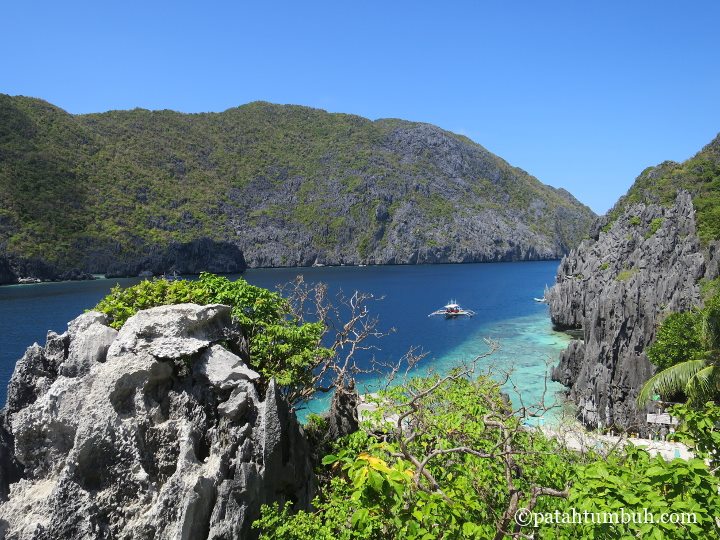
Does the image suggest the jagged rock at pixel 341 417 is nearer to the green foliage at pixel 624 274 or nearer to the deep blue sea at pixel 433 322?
the deep blue sea at pixel 433 322

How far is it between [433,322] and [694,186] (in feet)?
157

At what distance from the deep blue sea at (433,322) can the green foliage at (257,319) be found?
3800 millimetres

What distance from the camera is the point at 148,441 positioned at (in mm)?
12344

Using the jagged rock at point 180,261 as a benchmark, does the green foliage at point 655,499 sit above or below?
above

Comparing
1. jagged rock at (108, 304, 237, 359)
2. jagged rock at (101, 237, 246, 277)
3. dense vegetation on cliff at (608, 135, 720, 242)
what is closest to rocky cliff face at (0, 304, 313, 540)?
jagged rock at (108, 304, 237, 359)

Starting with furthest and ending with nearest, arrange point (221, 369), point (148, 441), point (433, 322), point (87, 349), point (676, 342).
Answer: point (433, 322), point (676, 342), point (87, 349), point (221, 369), point (148, 441)

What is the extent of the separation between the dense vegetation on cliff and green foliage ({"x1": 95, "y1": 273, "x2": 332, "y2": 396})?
53.9 meters

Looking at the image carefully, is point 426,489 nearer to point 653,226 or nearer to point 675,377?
point 675,377

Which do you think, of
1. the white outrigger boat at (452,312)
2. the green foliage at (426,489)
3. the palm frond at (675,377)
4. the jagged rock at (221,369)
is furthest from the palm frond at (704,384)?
the white outrigger boat at (452,312)

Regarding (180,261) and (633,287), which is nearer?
(633,287)

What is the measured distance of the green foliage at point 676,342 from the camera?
27.6m

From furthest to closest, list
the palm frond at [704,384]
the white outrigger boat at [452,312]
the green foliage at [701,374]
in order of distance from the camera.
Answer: the white outrigger boat at [452,312] < the green foliage at [701,374] < the palm frond at [704,384]

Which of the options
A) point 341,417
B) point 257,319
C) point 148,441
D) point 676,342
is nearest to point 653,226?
point 676,342

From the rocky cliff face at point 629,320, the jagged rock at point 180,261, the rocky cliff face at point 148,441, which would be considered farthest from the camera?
the jagged rock at point 180,261
